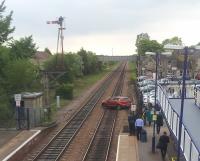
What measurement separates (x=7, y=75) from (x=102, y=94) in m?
22.8

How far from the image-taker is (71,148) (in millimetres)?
28906

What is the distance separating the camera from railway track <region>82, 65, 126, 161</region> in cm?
2656

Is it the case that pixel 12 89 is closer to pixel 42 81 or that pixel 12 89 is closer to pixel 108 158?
pixel 42 81

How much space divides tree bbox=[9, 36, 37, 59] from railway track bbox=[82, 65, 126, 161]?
11332 mm

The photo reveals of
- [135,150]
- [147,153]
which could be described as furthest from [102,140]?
[147,153]

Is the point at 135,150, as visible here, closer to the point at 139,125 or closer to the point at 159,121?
the point at 139,125

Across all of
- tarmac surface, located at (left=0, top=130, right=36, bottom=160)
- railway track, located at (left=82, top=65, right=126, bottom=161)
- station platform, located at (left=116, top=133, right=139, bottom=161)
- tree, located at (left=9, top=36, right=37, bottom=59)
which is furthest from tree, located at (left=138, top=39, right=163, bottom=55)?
station platform, located at (left=116, top=133, right=139, bottom=161)

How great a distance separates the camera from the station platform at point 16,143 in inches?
980

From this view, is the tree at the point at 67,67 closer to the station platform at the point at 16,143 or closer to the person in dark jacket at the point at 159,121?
the station platform at the point at 16,143

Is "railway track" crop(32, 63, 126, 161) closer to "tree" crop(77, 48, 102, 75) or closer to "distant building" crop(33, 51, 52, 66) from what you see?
"distant building" crop(33, 51, 52, 66)

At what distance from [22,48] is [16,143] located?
2384cm

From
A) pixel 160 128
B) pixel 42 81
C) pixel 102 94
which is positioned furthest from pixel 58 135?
pixel 102 94

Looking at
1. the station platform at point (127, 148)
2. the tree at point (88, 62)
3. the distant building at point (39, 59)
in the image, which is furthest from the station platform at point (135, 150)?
the tree at point (88, 62)

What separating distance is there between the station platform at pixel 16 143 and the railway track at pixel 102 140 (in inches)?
137
